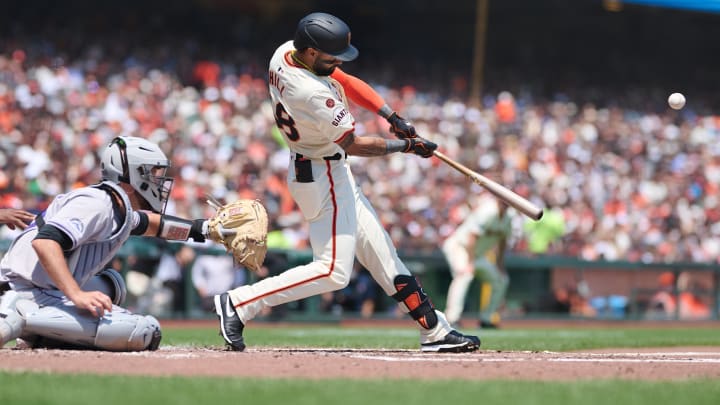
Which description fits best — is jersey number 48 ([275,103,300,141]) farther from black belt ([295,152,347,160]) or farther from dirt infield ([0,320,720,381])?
dirt infield ([0,320,720,381])

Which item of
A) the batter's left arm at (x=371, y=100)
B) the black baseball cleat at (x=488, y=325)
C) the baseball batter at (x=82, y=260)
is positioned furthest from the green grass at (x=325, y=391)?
the black baseball cleat at (x=488, y=325)

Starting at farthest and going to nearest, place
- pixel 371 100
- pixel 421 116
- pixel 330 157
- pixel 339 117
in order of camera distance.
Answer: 1. pixel 421 116
2. pixel 371 100
3. pixel 330 157
4. pixel 339 117

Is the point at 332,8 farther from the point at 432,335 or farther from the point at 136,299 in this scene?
the point at 432,335

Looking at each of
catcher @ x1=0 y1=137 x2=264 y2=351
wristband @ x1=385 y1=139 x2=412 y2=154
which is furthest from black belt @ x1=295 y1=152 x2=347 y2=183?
catcher @ x1=0 y1=137 x2=264 y2=351

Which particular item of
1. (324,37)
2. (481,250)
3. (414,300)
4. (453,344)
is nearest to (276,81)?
(324,37)

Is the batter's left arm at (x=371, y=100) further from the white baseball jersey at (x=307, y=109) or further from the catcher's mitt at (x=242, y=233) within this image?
the catcher's mitt at (x=242, y=233)

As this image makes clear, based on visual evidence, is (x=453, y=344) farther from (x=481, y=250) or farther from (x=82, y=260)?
(x=481, y=250)
